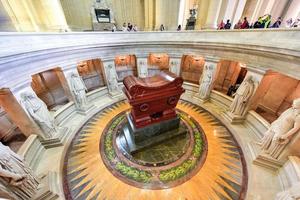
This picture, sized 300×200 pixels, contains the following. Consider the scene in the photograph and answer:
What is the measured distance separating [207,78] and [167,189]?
5.94 metres

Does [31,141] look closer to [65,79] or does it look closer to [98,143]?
[98,143]

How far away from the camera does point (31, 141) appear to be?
4570mm

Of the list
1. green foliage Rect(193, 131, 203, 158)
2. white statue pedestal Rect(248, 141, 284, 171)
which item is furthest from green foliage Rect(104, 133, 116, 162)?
white statue pedestal Rect(248, 141, 284, 171)

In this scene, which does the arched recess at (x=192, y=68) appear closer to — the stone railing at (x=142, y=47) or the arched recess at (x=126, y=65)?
the stone railing at (x=142, y=47)

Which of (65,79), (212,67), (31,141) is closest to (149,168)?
(31,141)

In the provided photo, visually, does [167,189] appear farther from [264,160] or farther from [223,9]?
[223,9]

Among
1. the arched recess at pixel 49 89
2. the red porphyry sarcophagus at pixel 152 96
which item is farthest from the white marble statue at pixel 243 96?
the arched recess at pixel 49 89

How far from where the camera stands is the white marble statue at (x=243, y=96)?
5.48m

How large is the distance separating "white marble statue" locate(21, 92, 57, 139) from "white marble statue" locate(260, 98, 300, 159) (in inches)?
301

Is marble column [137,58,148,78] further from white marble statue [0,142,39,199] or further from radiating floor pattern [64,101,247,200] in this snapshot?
white marble statue [0,142,39,199]

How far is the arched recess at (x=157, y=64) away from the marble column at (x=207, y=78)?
4.96 m

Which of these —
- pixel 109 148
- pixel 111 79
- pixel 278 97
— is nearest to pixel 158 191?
pixel 109 148

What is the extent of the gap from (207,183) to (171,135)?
2004 mm

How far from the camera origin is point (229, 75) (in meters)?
9.29
